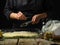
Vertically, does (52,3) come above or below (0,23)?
above

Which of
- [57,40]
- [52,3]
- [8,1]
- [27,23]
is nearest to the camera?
[57,40]

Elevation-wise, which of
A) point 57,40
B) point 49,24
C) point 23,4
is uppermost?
point 23,4

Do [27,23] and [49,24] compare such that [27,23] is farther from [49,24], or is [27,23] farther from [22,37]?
[22,37]

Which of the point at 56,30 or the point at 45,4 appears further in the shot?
the point at 45,4

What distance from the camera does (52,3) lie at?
6.35ft

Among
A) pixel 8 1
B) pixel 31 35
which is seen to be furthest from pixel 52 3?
pixel 31 35

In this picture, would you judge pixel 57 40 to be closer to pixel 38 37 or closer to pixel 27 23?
pixel 38 37

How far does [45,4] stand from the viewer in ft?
5.79

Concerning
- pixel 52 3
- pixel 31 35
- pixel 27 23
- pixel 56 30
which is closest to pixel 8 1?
pixel 27 23

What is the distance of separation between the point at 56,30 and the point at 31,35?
7.4 inches

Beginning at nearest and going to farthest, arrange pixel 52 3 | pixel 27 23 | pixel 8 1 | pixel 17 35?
pixel 17 35
pixel 27 23
pixel 8 1
pixel 52 3

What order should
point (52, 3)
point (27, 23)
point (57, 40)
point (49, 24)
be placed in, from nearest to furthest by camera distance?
1. point (57, 40)
2. point (49, 24)
3. point (27, 23)
4. point (52, 3)

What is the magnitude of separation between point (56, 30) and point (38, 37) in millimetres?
132

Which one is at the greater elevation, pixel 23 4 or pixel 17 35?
pixel 23 4
